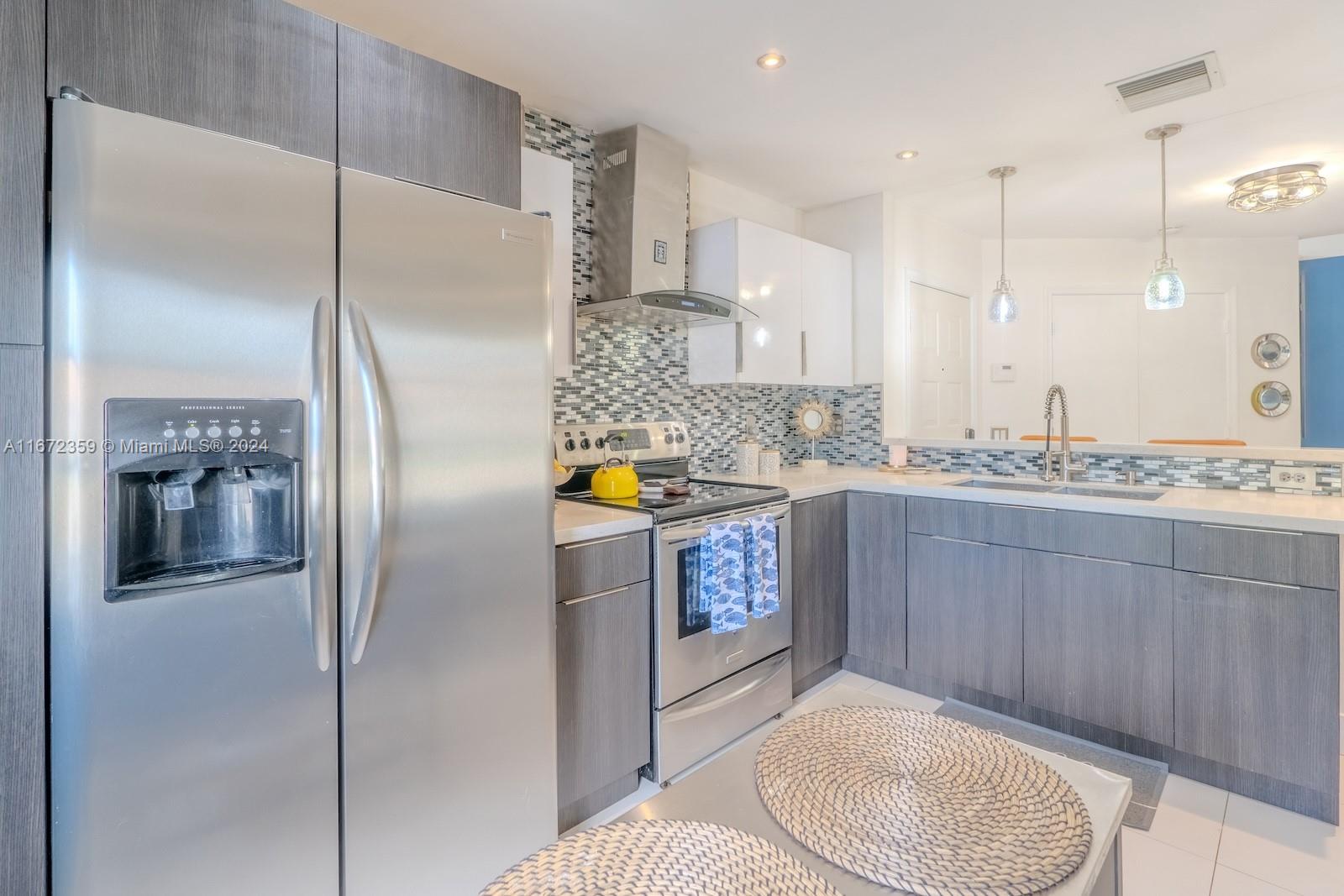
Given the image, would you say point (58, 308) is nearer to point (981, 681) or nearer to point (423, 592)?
point (423, 592)

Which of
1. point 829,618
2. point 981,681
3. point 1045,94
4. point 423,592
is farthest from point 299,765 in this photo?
point 1045,94

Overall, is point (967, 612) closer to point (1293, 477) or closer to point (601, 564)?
point (1293, 477)

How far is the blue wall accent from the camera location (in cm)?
452

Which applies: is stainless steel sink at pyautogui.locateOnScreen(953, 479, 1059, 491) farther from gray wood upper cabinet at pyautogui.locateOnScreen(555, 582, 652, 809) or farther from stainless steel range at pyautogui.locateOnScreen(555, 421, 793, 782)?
gray wood upper cabinet at pyautogui.locateOnScreen(555, 582, 652, 809)

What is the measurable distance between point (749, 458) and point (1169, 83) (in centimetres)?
219

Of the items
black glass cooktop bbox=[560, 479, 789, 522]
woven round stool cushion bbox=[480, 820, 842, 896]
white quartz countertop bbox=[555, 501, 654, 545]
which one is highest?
black glass cooktop bbox=[560, 479, 789, 522]

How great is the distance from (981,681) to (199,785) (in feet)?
8.69

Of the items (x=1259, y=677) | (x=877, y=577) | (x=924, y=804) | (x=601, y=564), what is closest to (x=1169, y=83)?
(x=1259, y=677)

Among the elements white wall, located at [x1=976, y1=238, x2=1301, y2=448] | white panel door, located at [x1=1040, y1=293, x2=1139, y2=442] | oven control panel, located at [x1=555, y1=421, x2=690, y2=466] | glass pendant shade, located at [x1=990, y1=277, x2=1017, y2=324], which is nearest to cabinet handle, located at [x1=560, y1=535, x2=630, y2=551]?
oven control panel, located at [x1=555, y1=421, x2=690, y2=466]

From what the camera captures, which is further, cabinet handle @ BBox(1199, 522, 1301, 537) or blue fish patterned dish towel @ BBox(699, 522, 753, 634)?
blue fish patterned dish towel @ BBox(699, 522, 753, 634)

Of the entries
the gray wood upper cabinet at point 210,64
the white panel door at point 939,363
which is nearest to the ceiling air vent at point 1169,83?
the white panel door at point 939,363

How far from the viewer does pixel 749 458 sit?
3.27 meters

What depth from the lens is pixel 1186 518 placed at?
2.19 meters

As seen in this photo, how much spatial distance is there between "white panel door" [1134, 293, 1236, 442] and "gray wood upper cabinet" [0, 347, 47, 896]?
5.91m
